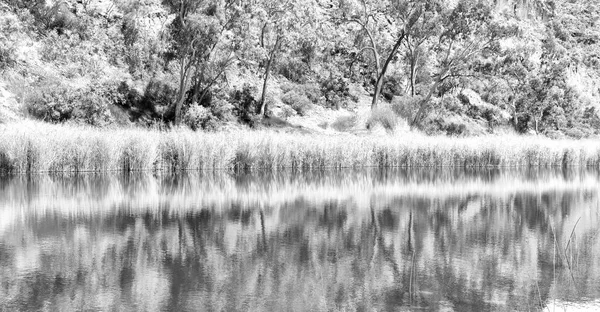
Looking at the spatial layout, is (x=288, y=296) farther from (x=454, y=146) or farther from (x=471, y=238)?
(x=454, y=146)

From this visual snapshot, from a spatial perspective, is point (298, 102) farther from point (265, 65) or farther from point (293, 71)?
point (293, 71)

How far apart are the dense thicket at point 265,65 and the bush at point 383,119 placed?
0.07 metres

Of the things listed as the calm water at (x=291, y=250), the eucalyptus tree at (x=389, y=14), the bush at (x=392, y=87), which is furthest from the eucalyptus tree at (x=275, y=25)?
the calm water at (x=291, y=250)

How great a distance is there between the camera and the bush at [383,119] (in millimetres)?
37250

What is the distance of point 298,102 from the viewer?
3953 centimetres

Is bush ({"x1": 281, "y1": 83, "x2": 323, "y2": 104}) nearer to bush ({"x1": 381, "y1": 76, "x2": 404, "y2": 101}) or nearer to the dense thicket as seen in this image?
the dense thicket

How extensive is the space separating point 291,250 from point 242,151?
15.9 metres

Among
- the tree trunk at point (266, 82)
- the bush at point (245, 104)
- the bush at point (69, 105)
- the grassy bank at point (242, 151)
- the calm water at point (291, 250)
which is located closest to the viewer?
the calm water at point (291, 250)

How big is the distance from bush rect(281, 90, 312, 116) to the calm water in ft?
74.4

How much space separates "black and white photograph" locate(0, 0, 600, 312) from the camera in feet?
24.2

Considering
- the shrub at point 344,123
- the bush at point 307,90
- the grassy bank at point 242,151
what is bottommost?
the grassy bank at point 242,151

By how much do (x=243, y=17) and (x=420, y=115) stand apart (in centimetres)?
1255

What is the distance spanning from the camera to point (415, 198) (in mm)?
15938

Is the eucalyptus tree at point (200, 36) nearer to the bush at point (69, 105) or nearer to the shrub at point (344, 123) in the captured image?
the bush at point (69, 105)
